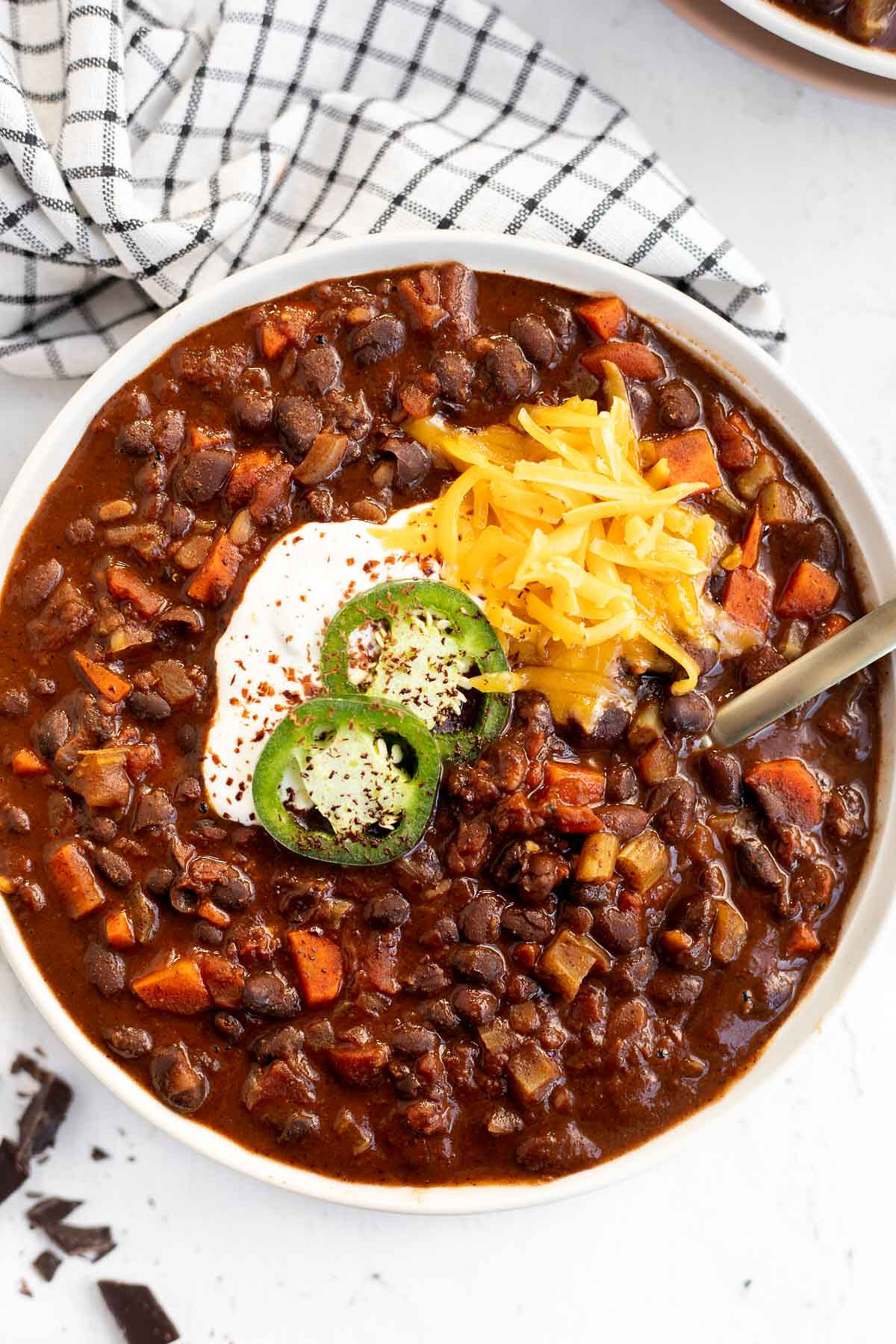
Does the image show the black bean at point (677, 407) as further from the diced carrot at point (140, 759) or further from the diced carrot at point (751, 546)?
the diced carrot at point (140, 759)

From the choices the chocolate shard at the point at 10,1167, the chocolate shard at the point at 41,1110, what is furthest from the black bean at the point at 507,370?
the chocolate shard at the point at 10,1167

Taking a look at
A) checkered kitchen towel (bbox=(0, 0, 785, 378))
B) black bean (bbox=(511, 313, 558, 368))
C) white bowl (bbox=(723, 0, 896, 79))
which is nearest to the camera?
black bean (bbox=(511, 313, 558, 368))

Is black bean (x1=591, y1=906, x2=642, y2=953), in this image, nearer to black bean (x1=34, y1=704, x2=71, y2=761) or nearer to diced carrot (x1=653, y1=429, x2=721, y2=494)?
diced carrot (x1=653, y1=429, x2=721, y2=494)

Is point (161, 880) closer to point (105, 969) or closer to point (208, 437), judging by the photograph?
point (105, 969)

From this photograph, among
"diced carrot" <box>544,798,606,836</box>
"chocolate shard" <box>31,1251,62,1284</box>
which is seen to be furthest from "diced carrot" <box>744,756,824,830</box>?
"chocolate shard" <box>31,1251,62,1284</box>

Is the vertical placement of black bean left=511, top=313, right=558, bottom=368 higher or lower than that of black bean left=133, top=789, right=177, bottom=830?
higher

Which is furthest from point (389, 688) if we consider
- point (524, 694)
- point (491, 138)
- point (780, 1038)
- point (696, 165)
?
point (696, 165)

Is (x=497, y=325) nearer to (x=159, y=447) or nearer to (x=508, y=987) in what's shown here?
(x=159, y=447)
